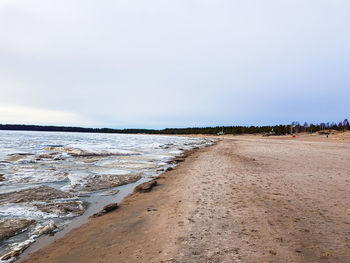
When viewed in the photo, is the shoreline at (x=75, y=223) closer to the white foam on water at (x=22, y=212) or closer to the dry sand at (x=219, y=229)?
the dry sand at (x=219, y=229)

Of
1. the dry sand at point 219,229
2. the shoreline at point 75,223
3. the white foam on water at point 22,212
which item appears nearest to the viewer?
the dry sand at point 219,229

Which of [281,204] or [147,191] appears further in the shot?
[147,191]

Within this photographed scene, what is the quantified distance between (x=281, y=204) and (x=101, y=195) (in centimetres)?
601

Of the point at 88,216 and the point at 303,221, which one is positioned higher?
the point at 303,221

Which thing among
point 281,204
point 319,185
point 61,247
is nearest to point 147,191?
point 61,247

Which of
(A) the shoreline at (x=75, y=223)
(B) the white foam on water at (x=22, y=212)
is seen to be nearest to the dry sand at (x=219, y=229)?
(A) the shoreline at (x=75, y=223)

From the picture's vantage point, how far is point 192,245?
11.9 feet

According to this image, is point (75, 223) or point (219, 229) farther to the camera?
point (75, 223)

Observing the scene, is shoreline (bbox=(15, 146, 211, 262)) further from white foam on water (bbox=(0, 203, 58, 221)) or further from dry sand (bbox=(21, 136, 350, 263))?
white foam on water (bbox=(0, 203, 58, 221))

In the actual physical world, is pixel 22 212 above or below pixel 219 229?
below

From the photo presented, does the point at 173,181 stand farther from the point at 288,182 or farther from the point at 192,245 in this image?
the point at 192,245

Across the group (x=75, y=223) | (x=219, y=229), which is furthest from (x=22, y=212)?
(x=219, y=229)

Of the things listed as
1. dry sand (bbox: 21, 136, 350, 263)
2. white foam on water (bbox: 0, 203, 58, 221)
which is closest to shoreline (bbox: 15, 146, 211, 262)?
dry sand (bbox: 21, 136, 350, 263)

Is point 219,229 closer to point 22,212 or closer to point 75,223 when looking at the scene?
point 75,223
